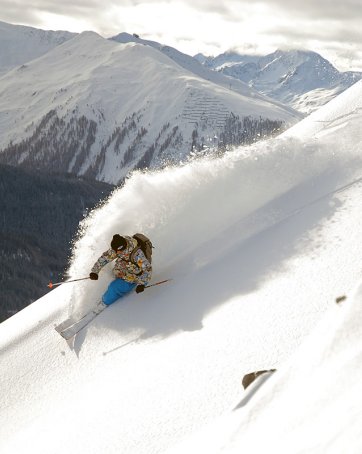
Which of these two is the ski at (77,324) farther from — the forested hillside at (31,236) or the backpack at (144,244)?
the forested hillside at (31,236)

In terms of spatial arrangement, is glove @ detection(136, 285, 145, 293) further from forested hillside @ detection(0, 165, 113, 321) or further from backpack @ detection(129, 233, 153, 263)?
forested hillside @ detection(0, 165, 113, 321)

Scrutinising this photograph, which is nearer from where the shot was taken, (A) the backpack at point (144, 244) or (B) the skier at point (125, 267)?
(B) the skier at point (125, 267)

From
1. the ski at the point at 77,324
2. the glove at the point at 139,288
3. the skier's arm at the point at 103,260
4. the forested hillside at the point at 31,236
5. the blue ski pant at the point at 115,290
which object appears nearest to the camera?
the ski at the point at 77,324

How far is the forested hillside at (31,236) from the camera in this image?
129250 millimetres

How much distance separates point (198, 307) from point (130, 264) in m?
2.03

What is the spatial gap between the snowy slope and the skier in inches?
11.2

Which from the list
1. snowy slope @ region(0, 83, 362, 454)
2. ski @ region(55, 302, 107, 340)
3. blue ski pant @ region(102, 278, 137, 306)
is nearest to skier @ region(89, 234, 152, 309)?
blue ski pant @ region(102, 278, 137, 306)

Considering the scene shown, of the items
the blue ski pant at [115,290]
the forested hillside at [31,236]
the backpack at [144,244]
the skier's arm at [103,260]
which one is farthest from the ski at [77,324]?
the forested hillside at [31,236]

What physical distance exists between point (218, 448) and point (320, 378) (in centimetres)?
106

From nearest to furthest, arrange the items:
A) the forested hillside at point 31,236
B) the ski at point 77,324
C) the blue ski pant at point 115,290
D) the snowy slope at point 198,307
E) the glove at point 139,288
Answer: the snowy slope at point 198,307 < the ski at point 77,324 < the glove at point 139,288 < the blue ski pant at point 115,290 < the forested hillside at point 31,236

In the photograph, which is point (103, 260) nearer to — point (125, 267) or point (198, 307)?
point (125, 267)

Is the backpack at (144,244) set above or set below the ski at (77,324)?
above

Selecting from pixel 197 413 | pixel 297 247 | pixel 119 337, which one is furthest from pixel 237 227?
pixel 197 413

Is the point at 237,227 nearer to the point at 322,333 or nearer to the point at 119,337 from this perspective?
the point at 119,337
